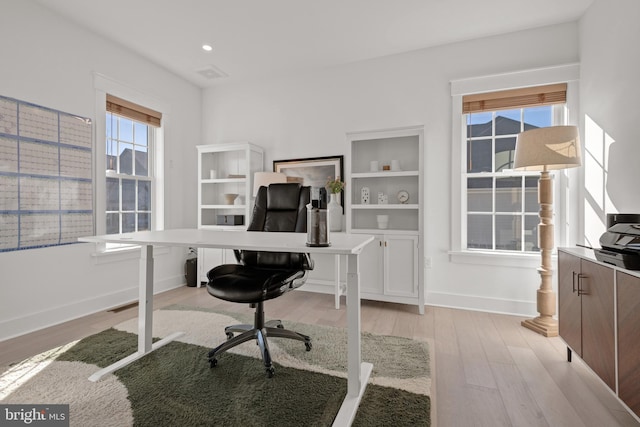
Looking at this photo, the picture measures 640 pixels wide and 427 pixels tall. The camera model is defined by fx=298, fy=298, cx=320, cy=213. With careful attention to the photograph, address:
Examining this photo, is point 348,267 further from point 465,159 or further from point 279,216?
point 465,159

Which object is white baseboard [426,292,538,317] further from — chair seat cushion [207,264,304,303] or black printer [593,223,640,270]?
chair seat cushion [207,264,304,303]

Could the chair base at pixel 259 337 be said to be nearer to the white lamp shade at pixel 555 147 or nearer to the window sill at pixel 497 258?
the window sill at pixel 497 258

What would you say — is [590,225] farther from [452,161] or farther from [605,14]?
[605,14]

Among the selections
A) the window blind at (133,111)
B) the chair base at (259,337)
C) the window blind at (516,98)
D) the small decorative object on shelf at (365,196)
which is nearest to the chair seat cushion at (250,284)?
the chair base at (259,337)

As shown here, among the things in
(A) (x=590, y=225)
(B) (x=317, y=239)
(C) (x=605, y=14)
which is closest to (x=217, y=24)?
Result: (B) (x=317, y=239)

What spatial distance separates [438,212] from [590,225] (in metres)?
1.23

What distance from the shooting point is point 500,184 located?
3.07 m

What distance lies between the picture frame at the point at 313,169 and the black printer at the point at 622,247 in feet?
7.85

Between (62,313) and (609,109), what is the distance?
15.9 feet

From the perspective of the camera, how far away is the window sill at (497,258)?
287 centimetres

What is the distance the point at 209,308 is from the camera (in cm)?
299

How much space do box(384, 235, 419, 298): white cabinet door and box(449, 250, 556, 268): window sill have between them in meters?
0.51

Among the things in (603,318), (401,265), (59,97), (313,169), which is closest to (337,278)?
(401,265)

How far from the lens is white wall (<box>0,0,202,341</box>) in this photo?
2402mm
